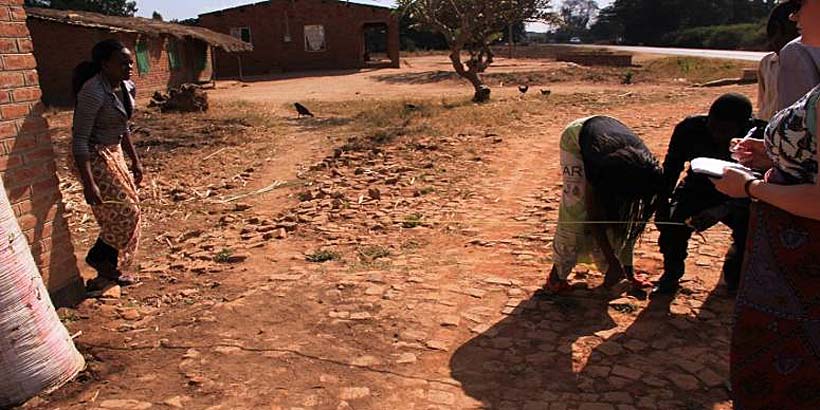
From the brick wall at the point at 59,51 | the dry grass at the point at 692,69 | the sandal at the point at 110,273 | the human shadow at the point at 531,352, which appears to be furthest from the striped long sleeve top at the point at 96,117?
the dry grass at the point at 692,69

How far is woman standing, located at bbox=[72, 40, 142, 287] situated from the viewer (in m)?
3.69

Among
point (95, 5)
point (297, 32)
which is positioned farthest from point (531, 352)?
point (95, 5)

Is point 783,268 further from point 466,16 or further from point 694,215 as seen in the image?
point 466,16

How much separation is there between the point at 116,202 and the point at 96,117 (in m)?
0.56

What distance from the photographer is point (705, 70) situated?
2103cm

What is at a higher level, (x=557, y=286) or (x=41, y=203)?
(x=41, y=203)

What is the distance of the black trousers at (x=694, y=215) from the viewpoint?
334 cm

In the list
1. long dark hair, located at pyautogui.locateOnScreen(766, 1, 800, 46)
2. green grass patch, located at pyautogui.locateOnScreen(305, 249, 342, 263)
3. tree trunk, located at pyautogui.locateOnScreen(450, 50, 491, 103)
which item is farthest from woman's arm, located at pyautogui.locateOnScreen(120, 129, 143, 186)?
tree trunk, located at pyautogui.locateOnScreen(450, 50, 491, 103)

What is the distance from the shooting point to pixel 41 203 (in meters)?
3.60

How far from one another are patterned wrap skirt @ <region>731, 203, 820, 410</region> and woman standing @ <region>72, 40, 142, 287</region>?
3.56 meters

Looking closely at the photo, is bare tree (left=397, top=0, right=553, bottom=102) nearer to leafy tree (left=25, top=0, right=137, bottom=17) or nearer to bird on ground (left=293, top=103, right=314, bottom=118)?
bird on ground (left=293, top=103, right=314, bottom=118)

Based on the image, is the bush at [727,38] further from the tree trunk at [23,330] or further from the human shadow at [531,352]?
the tree trunk at [23,330]

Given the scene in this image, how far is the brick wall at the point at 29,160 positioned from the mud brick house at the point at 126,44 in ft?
50.7

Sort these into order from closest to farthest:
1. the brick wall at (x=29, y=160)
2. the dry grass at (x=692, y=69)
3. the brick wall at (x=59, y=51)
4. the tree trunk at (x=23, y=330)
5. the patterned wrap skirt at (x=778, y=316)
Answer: the patterned wrap skirt at (x=778, y=316) → the tree trunk at (x=23, y=330) → the brick wall at (x=29, y=160) → the brick wall at (x=59, y=51) → the dry grass at (x=692, y=69)
